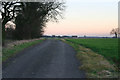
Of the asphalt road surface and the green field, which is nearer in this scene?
the asphalt road surface

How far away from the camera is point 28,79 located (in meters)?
7.67

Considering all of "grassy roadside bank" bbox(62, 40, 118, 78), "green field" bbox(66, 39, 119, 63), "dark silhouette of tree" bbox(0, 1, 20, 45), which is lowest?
"grassy roadside bank" bbox(62, 40, 118, 78)

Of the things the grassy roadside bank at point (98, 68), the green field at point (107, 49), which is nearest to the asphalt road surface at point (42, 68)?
the grassy roadside bank at point (98, 68)

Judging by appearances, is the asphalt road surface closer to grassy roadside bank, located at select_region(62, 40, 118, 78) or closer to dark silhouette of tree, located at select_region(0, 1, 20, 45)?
grassy roadside bank, located at select_region(62, 40, 118, 78)

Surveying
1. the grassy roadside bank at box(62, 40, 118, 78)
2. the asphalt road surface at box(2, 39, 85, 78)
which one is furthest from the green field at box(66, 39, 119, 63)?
the asphalt road surface at box(2, 39, 85, 78)

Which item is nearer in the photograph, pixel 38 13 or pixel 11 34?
pixel 38 13

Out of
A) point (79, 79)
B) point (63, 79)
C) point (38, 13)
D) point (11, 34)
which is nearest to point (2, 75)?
point (63, 79)

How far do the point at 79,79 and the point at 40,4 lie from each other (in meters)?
25.0

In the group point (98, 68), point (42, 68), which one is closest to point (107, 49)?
point (98, 68)

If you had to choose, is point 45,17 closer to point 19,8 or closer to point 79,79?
point 19,8

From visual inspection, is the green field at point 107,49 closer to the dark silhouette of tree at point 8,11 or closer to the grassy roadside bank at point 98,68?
the grassy roadside bank at point 98,68

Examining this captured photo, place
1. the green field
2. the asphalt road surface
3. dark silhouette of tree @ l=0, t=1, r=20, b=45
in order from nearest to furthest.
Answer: the asphalt road surface, the green field, dark silhouette of tree @ l=0, t=1, r=20, b=45

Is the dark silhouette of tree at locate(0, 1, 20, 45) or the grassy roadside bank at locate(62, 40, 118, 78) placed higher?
the dark silhouette of tree at locate(0, 1, 20, 45)

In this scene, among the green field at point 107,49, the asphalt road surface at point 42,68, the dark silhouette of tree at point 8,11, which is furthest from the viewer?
the dark silhouette of tree at point 8,11
